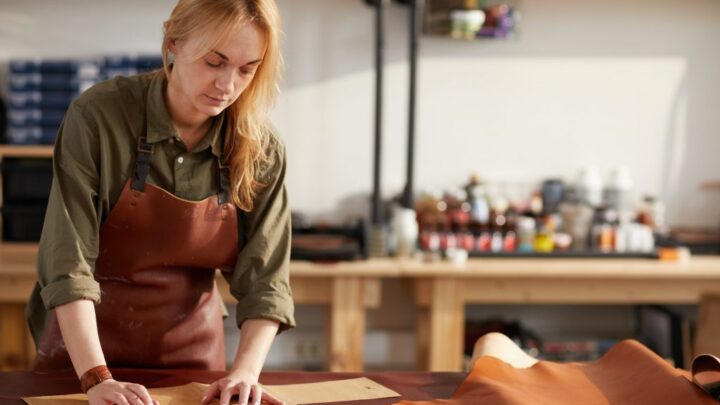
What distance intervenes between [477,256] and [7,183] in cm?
174

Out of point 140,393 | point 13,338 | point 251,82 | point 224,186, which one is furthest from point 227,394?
point 13,338

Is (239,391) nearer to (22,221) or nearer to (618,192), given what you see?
(22,221)

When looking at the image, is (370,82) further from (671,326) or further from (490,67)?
(671,326)

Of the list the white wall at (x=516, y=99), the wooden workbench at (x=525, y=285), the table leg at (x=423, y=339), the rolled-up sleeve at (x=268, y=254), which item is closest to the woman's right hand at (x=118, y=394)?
the rolled-up sleeve at (x=268, y=254)

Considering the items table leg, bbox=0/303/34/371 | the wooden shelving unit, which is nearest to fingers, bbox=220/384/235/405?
the wooden shelving unit

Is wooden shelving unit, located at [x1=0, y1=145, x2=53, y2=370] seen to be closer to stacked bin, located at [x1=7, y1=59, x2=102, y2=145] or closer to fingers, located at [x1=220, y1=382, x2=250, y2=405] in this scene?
stacked bin, located at [x1=7, y1=59, x2=102, y2=145]

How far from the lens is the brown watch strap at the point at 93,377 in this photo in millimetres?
1627

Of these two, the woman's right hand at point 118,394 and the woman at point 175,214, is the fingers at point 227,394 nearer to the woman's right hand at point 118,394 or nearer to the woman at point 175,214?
the woman at point 175,214

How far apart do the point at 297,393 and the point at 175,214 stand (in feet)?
1.47

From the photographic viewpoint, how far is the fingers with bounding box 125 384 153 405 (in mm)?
1566

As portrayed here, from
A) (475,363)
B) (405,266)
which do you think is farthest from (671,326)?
(475,363)

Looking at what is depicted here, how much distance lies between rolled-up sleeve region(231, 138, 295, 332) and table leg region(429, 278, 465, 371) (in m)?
1.58

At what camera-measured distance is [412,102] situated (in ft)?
12.2

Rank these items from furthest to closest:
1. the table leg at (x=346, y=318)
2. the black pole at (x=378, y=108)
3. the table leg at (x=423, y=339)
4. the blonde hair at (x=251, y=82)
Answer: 1. the black pole at (x=378, y=108)
2. the table leg at (x=423, y=339)
3. the table leg at (x=346, y=318)
4. the blonde hair at (x=251, y=82)
